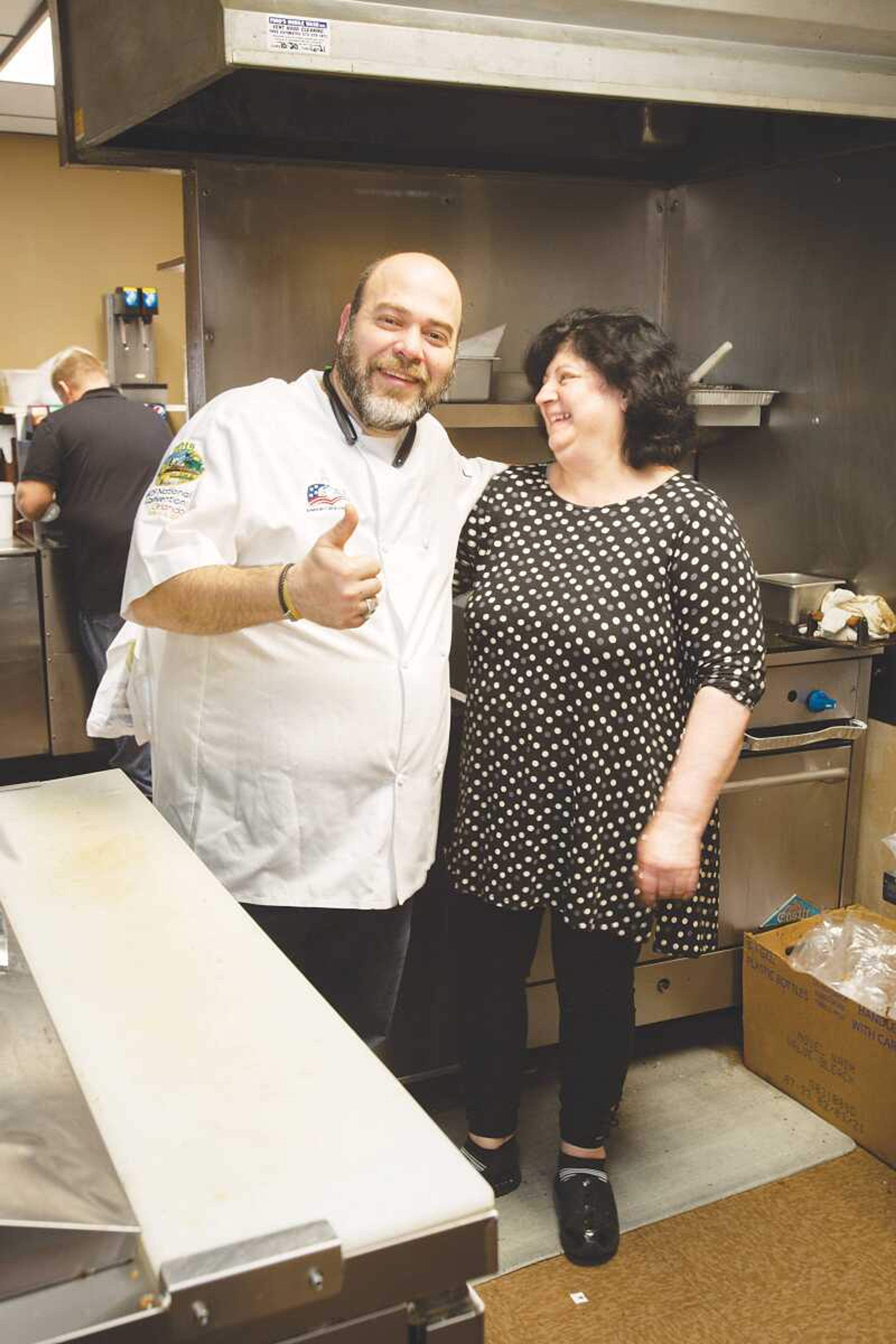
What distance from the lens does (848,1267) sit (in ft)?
6.35

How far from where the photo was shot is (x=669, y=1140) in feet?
7.51

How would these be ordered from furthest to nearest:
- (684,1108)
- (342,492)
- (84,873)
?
(684,1108) → (342,492) → (84,873)

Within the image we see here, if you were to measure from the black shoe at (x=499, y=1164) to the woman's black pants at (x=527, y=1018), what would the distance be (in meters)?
0.03

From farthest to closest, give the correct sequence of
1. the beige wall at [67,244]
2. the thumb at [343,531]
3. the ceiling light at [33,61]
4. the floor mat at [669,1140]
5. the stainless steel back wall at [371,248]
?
1. the beige wall at [67,244]
2. the ceiling light at [33,61]
3. the stainless steel back wall at [371,248]
4. the floor mat at [669,1140]
5. the thumb at [343,531]

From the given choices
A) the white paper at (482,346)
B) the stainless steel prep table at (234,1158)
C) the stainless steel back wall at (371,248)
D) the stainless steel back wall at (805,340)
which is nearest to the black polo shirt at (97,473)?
the stainless steel back wall at (371,248)

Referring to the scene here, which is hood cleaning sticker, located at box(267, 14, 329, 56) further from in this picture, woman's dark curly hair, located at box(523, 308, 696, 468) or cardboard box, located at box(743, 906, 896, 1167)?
cardboard box, located at box(743, 906, 896, 1167)

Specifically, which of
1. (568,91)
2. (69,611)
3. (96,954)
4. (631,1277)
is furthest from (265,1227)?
(69,611)

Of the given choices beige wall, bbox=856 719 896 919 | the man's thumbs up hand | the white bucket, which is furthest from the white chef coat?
the white bucket

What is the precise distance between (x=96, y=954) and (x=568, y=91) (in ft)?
5.29

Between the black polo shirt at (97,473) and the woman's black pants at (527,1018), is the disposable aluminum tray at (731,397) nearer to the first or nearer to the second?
the woman's black pants at (527,1018)

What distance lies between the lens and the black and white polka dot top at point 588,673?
5.90 ft

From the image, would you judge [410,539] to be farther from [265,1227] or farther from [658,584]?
[265,1227]

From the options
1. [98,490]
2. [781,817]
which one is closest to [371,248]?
[781,817]

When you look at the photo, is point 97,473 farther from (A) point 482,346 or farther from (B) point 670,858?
(B) point 670,858
